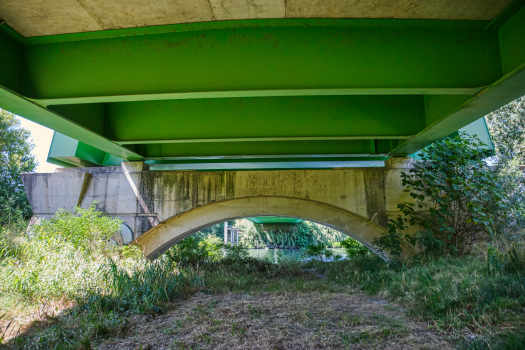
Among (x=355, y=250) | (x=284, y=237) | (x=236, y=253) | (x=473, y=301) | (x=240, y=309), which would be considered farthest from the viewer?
(x=284, y=237)

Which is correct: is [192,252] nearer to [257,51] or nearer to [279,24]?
[257,51]

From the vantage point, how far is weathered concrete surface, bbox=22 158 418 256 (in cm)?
940

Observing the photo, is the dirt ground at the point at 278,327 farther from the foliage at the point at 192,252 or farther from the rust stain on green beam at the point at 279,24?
the foliage at the point at 192,252

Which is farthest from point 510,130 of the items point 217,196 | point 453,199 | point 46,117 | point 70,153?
point 46,117

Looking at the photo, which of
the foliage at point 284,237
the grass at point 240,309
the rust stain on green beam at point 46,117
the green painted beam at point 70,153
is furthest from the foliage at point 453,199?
the foliage at point 284,237

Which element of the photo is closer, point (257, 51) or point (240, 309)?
point (257, 51)

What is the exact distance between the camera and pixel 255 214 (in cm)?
961

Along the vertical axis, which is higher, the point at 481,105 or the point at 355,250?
the point at 481,105

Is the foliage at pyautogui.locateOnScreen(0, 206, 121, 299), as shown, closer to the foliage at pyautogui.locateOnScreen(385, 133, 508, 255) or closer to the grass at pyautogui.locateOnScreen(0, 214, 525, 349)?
the grass at pyautogui.locateOnScreen(0, 214, 525, 349)

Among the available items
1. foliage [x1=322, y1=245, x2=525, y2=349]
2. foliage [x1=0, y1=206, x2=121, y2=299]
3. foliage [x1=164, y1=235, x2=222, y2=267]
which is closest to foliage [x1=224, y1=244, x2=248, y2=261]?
foliage [x1=164, y1=235, x2=222, y2=267]

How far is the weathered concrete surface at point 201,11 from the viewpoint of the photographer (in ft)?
12.9

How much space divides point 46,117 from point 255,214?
5785 mm

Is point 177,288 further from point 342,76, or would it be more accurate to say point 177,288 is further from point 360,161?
point 360,161

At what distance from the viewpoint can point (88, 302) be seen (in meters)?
4.98
